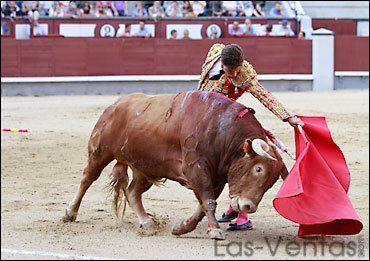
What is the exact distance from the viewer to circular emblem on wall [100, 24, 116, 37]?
13430 millimetres

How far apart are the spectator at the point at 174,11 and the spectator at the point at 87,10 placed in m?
1.46

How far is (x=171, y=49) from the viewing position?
13289mm

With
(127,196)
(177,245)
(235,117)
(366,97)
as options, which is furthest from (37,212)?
→ (366,97)

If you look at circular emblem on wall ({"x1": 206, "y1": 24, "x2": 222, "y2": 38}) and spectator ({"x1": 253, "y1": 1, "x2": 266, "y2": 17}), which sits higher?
spectator ({"x1": 253, "y1": 1, "x2": 266, "y2": 17})

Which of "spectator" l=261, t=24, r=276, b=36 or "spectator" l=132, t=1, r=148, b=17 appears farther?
"spectator" l=132, t=1, r=148, b=17

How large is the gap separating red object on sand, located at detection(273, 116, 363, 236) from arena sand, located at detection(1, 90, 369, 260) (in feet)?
0.29

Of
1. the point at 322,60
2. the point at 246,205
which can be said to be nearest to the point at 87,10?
the point at 322,60

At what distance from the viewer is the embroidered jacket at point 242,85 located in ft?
13.5

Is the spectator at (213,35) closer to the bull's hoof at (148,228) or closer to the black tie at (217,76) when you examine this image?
the black tie at (217,76)

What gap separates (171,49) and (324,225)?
9.55m

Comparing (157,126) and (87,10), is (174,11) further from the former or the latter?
(157,126)

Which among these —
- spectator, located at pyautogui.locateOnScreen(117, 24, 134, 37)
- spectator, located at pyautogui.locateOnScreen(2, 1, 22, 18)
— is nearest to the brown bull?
spectator, located at pyautogui.locateOnScreen(117, 24, 134, 37)

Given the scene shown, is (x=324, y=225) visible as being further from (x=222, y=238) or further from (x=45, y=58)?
(x=45, y=58)

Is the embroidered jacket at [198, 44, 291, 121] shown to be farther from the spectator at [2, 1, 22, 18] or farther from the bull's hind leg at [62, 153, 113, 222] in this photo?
the spectator at [2, 1, 22, 18]
